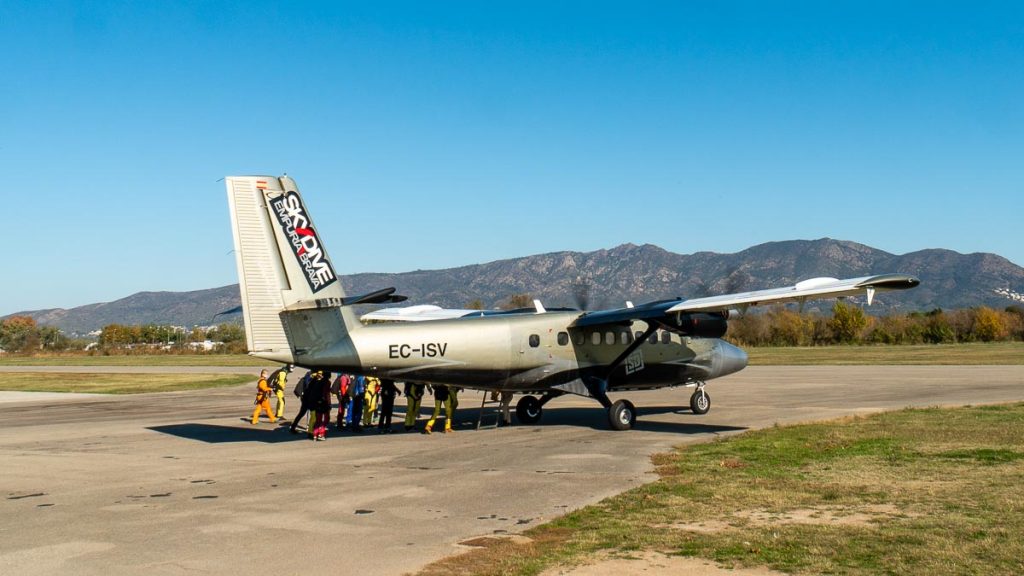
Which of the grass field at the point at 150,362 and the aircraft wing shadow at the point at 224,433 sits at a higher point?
the grass field at the point at 150,362

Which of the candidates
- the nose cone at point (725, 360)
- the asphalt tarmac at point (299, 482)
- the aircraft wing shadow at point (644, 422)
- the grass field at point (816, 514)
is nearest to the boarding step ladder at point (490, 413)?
the asphalt tarmac at point (299, 482)

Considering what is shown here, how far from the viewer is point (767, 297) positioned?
20594 mm

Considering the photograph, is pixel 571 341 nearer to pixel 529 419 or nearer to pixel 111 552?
pixel 529 419

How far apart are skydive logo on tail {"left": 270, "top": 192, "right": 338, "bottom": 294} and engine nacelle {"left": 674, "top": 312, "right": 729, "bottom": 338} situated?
29.8 ft

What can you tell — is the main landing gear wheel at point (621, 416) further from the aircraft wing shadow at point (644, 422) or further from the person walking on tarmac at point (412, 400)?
the person walking on tarmac at point (412, 400)

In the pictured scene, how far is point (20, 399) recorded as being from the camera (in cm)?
4003

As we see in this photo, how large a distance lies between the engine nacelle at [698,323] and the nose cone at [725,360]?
4.46 metres

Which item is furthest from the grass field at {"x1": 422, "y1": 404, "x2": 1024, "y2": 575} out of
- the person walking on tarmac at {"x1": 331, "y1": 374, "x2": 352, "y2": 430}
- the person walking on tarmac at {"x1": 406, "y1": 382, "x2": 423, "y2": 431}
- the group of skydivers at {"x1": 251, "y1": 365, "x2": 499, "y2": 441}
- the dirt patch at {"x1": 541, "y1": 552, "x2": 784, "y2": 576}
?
the person walking on tarmac at {"x1": 331, "y1": 374, "x2": 352, "y2": 430}

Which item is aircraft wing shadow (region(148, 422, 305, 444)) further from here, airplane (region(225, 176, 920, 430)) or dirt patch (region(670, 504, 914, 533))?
dirt patch (region(670, 504, 914, 533))

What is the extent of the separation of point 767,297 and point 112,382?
44589 mm

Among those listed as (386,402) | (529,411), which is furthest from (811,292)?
(386,402)

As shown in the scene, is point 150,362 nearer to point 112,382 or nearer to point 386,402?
point 112,382

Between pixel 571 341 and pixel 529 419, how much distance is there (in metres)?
3.03

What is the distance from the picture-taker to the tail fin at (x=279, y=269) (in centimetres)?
1892
